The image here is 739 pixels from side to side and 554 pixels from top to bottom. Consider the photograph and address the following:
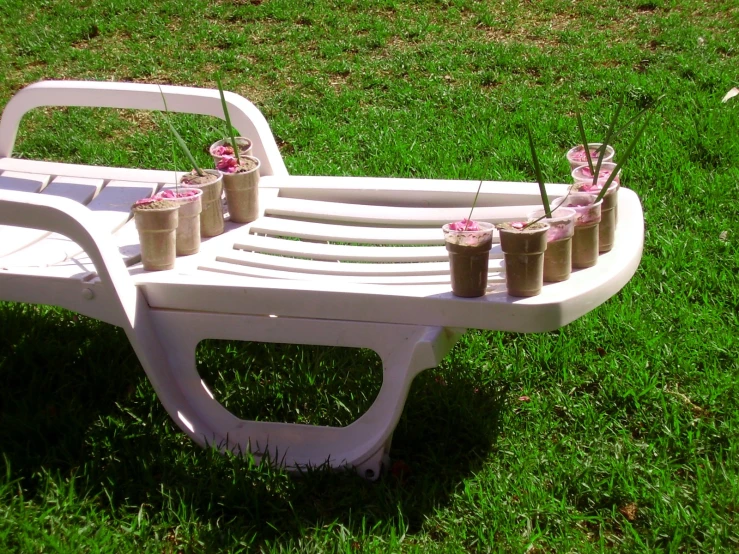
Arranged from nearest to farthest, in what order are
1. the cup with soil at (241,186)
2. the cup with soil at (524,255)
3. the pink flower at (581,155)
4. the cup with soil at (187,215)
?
the cup with soil at (524,255) → the cup with soil at (187,215) → the pink flower at (581,155) → the cup with soil at (241,186)

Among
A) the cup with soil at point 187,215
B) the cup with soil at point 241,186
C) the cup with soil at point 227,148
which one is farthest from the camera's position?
the cup with soil at point 227,148

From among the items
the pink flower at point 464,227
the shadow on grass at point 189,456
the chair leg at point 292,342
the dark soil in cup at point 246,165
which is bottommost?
the shadow on grass at point 189,456

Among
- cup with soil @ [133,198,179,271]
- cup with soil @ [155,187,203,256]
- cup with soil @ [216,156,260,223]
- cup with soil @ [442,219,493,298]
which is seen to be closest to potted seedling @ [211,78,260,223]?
cup with soil @ [216,156,260,223]

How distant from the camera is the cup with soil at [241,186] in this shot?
2.45 metres

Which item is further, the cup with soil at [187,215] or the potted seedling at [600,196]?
the cup with soil at [187,215]

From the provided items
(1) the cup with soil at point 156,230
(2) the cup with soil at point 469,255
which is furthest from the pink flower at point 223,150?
(2) the cup with soil at point 469,255

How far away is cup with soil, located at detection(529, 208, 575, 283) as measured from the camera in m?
1.92

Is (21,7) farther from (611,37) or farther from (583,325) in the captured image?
(583,325)

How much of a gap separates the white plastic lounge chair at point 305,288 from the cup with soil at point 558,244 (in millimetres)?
30

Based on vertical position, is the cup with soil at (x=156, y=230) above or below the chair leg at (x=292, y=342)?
above

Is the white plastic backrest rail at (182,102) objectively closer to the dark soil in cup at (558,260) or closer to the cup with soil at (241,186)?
the cup with soil at (241,186)

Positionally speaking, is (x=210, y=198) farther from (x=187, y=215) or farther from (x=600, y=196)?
(x=600, y=196)

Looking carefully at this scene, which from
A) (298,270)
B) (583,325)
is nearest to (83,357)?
(298,270)

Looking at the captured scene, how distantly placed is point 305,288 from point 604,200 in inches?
28.7
